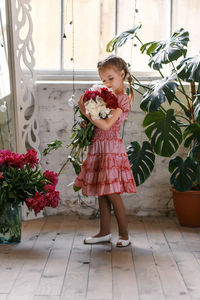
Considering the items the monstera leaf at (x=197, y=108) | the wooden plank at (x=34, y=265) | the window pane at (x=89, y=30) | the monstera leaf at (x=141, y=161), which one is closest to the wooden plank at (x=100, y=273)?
the wooden plank at (x=34, y=265)

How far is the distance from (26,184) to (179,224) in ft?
4.57

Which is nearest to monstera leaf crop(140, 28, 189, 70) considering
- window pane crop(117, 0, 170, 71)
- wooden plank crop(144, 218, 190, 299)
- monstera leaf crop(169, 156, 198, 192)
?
window pane crop(117, 0, 170, 71)

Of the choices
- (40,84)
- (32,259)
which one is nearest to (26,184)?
(32,259)

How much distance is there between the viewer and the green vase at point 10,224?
3377 millimetres

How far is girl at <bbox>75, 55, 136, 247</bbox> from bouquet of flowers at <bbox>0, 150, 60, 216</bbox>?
27 centimetres

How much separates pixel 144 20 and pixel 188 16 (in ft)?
1.27

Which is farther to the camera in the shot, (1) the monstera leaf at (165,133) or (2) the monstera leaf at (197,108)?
(1) the monstera leaf at (165,133)

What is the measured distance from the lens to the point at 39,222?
4.08 metres

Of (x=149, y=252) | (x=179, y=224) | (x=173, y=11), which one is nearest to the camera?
(x=149, y=252)

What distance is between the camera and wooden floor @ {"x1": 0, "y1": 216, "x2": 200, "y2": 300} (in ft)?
8.48

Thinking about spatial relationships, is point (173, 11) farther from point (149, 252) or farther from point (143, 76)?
point (149, 252)

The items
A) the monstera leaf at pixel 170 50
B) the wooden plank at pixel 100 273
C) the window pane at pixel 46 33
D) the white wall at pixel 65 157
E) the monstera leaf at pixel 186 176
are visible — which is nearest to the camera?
the wooden plank at pixel 100 273

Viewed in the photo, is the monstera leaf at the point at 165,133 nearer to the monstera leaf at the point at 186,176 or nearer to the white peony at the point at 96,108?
the monstera leaf at the point at 186,176

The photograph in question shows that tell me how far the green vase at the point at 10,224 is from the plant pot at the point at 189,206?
130cm
